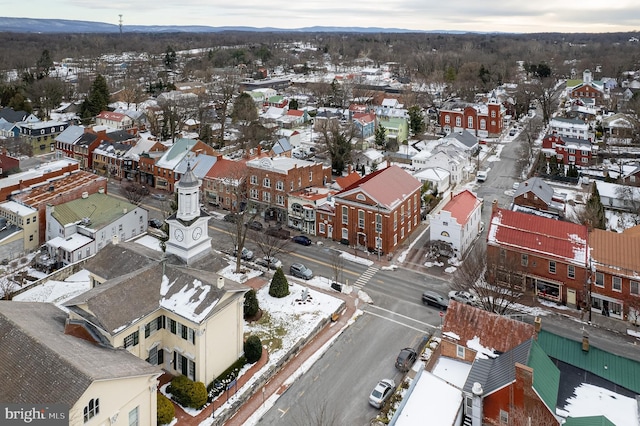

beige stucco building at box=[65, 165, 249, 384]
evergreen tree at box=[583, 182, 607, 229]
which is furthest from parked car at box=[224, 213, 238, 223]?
evergreen tree at box=[583, 182, 607, 229]

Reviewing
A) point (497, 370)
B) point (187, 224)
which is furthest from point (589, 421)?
point (187, 224)

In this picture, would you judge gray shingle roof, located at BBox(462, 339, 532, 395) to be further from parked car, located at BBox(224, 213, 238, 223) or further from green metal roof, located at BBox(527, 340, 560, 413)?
parked car, located at BBox(224, 213, 238, 223)

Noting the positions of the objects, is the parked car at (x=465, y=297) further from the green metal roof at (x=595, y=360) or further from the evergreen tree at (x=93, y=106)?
the evergreen tree at (x=93, y=106)

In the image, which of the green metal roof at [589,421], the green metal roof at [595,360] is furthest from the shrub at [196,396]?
the green metal roof at [595,360]

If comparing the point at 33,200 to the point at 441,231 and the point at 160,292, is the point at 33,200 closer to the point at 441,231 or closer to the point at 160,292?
the point at 160,292

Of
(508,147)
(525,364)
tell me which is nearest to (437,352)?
(525,364)
